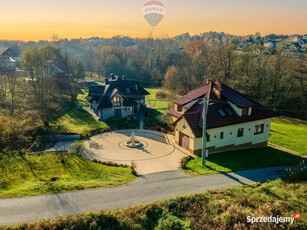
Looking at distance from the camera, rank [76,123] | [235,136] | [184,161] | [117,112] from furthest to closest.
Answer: [117,112] < [76,123] < [235,136] < [184,161]

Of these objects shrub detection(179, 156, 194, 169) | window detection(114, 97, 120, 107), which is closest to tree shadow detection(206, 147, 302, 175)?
shrub detection(179, 156, 194, 169)

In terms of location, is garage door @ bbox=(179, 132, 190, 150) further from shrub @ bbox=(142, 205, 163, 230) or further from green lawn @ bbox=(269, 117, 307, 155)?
shrub @ bbox=(142, 205, 163, 230)

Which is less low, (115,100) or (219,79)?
(219,79)

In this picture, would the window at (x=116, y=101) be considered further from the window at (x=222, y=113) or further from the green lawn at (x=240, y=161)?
the green lawn at (x=240, y=161)

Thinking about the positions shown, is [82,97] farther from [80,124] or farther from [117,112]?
[80,124]

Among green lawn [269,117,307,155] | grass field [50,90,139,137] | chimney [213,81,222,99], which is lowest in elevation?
green lawn [269,117,307,155]

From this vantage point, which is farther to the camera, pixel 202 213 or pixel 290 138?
pixel 290 138

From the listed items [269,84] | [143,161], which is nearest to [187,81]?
[269,84]

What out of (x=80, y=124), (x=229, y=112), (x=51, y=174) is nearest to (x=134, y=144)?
(x=51, y=174)
